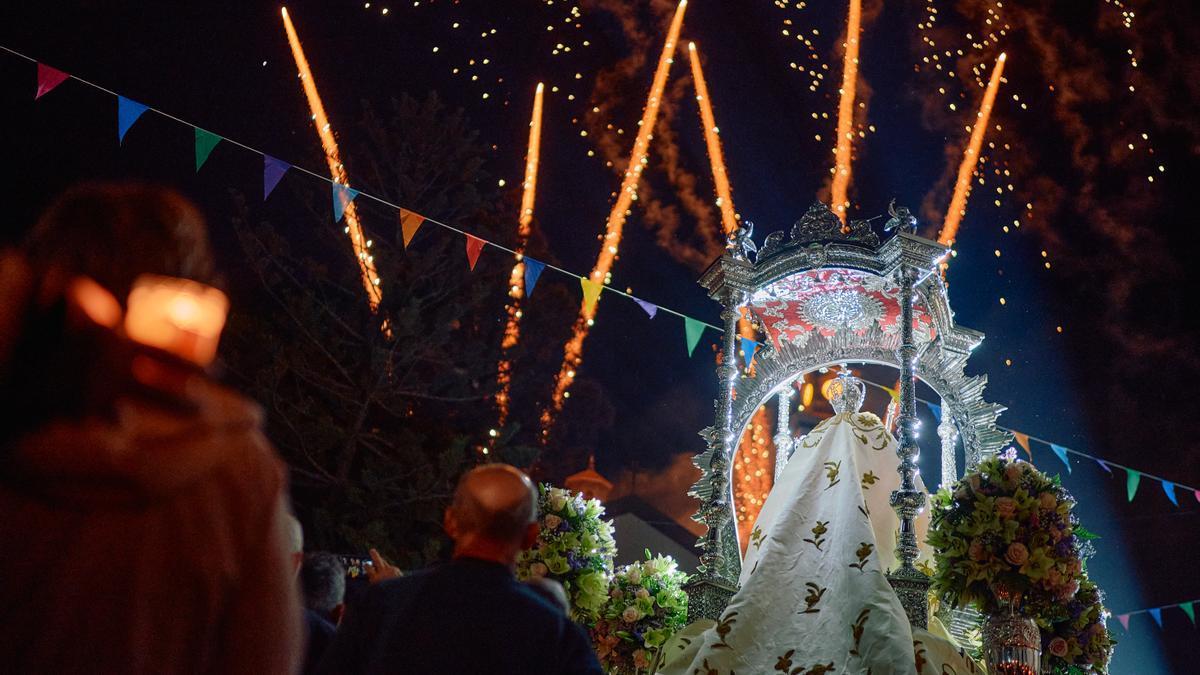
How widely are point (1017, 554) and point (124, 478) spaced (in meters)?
5.15

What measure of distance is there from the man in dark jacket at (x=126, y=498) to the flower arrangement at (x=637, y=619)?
6041 millimetres

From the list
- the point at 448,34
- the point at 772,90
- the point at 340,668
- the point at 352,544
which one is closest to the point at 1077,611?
the point at 340,668

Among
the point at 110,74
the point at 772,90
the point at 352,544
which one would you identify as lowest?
the point at 352,544

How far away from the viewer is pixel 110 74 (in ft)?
42.1

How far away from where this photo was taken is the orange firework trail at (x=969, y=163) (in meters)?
13.7

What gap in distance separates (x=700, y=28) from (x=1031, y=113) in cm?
533

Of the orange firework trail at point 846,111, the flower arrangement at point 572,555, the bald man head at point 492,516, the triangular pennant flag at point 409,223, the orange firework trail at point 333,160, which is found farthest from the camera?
the orange firework trail at point 333,160

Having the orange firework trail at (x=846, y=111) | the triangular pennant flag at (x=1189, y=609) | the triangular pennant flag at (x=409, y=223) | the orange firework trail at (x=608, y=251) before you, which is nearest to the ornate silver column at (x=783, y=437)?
the triangular pennant flag at (x=409, y=223)

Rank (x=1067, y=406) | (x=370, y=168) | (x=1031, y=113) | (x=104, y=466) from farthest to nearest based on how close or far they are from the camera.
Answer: (x=370, y=168)
(x=1067, y=406)
(x=1031, y=113)
(x=104, y=466)

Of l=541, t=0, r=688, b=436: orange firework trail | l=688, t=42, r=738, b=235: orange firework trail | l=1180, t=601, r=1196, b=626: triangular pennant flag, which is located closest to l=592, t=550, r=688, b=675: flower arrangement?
l=688, t=42, r=738, b=235: orange firework trail

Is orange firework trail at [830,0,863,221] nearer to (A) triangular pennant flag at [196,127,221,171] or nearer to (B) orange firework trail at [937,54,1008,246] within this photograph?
(B) orange firework trail at [937,54,1008,246]

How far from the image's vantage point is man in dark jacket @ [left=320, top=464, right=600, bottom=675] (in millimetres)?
2479

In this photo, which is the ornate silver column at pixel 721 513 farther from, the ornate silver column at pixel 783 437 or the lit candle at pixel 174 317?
the lit candle at pixel 174 317

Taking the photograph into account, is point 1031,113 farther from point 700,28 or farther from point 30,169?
point 30,169
